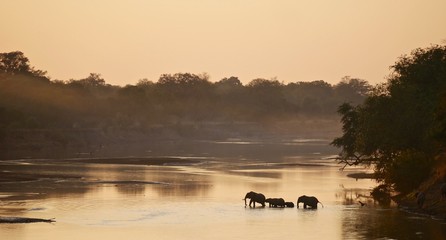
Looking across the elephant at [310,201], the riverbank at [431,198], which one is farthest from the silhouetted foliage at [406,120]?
the elephant at [310,201]

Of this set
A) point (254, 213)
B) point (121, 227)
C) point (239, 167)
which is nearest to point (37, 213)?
point (121, 227)

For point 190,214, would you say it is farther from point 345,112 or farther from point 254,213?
point 345,112

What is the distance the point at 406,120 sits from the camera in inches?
2665

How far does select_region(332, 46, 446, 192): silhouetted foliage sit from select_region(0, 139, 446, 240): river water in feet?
10.2

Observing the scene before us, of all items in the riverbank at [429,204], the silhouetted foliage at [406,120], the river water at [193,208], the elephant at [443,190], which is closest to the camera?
the river water at [193,208]

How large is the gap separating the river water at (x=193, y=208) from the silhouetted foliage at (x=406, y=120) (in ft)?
10.2

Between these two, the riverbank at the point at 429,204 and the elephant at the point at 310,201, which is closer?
the riverbank at the point at 429,204

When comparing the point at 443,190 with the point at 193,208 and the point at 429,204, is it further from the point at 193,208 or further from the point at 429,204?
the point at 193,208

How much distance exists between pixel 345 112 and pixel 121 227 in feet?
138

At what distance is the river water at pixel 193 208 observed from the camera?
46062 mm

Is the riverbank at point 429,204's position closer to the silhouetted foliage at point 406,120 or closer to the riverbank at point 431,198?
the riverbank at point 431,198

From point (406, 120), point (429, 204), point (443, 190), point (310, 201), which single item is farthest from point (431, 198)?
point (406, 120)

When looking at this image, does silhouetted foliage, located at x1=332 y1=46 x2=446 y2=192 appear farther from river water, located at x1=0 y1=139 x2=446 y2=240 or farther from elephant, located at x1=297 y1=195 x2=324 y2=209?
elephant, located at x1=297 y1=195 x2=324 y2=209

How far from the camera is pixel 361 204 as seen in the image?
58938mm
